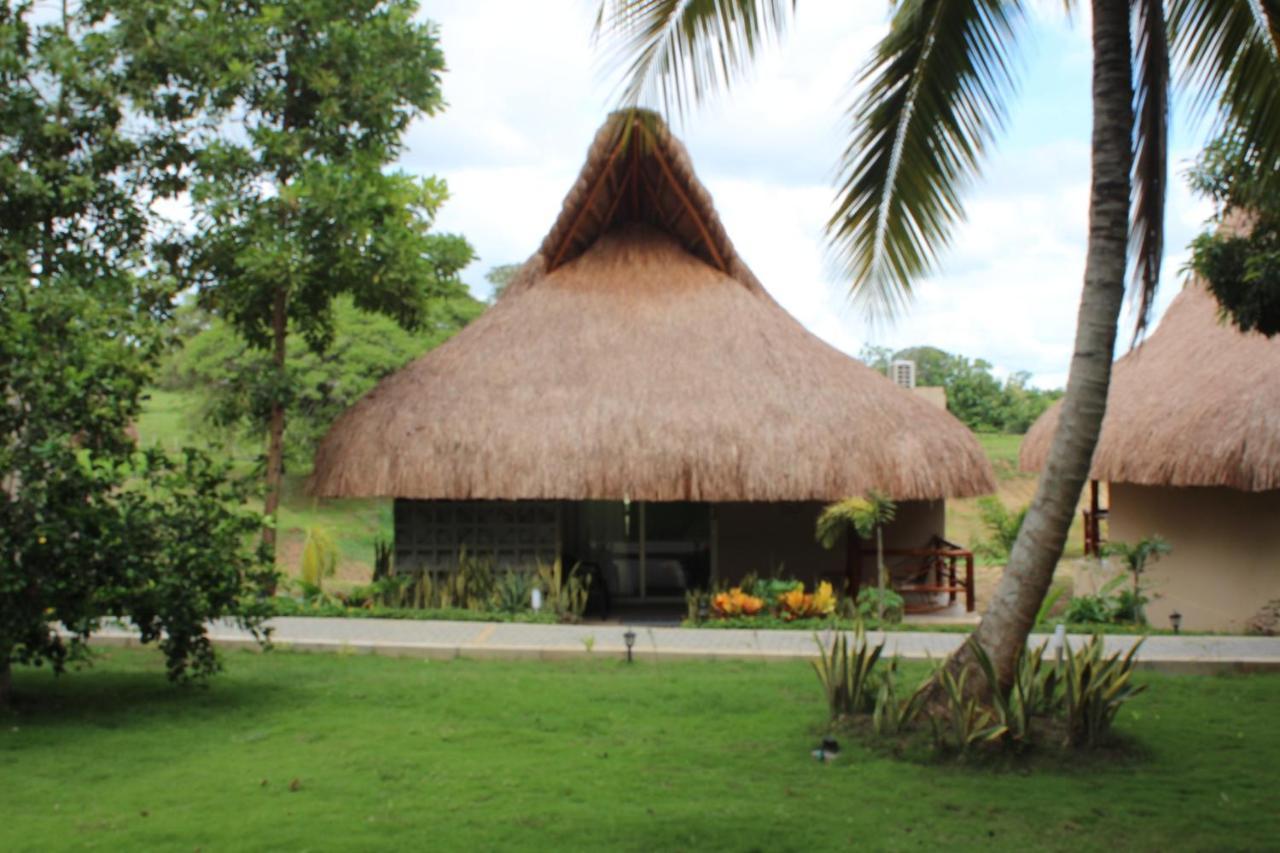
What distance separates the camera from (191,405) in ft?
90.8

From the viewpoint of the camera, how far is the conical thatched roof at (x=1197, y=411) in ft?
41.9

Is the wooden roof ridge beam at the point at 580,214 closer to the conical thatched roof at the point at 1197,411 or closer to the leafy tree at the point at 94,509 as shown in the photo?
the conical thatched roof at the point at 1197,411

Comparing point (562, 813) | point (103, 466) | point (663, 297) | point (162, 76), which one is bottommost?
point (562, 813)

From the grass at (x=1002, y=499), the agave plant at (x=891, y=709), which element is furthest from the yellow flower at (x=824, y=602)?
the grass at (x=1002, y=499)

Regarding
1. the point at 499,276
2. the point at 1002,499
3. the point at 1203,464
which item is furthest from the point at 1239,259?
the point at 499,276

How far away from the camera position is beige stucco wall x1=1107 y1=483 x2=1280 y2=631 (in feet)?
45.7

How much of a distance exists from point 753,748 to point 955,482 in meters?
6.85

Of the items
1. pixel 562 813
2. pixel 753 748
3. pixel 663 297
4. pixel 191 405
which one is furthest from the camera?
pixel 191 405

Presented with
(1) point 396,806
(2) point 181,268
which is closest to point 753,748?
(1) point 396,806

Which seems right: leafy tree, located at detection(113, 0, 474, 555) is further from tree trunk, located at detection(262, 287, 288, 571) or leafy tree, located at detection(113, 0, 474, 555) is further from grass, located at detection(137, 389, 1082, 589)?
grass, located at detection(137, 389, 1082, 589)

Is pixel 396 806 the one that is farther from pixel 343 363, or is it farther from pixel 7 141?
pixel 343 363

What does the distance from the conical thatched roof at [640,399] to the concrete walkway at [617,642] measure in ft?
5.50

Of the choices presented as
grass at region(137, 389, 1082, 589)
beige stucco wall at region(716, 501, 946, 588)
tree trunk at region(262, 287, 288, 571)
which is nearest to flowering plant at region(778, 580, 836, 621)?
beige stucco wall at region(716, 501, 946, 588)

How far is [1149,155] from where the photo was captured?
704 cm
